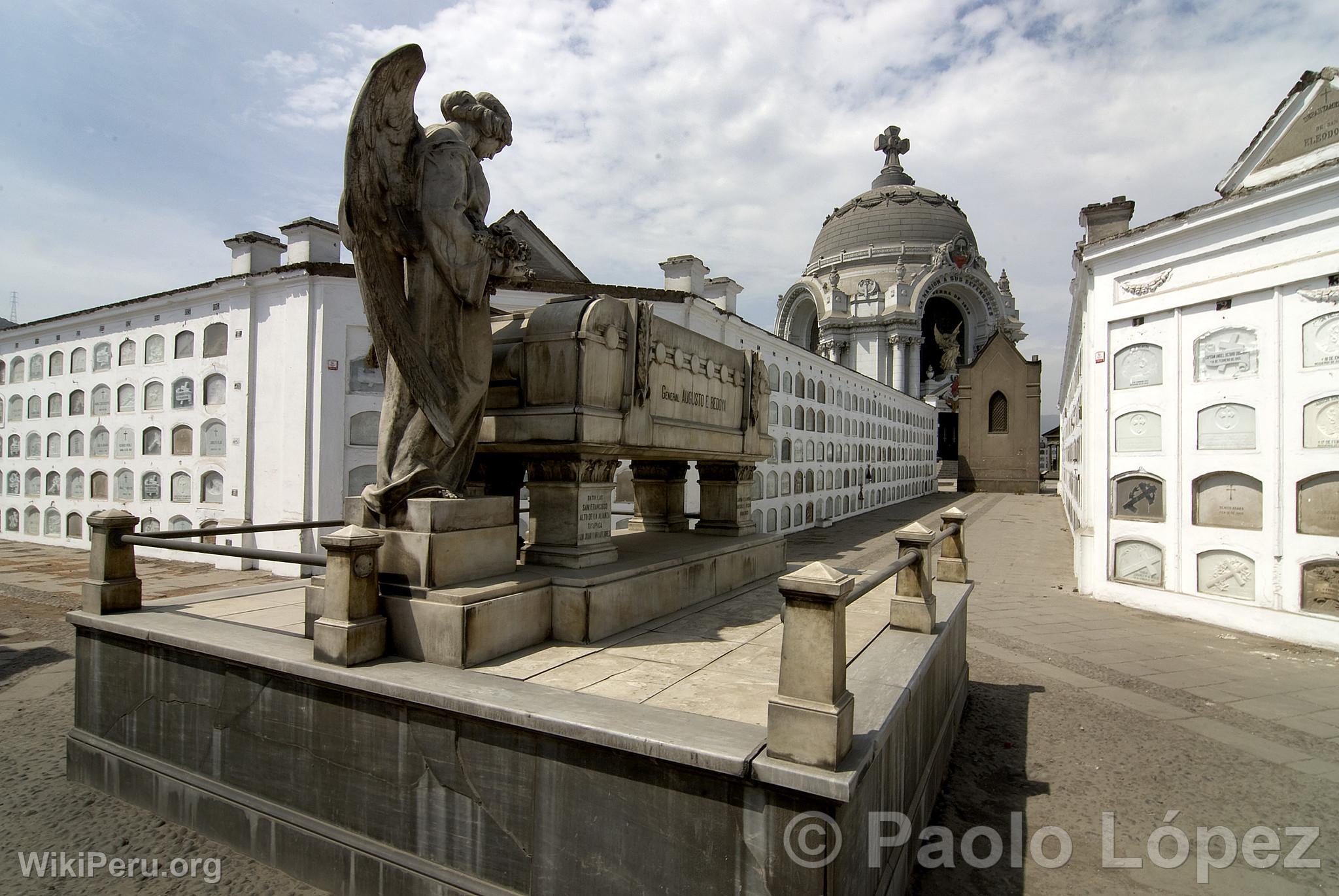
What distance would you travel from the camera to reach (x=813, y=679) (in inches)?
101

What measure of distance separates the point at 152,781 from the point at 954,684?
224 inches

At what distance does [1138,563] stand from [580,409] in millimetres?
9653

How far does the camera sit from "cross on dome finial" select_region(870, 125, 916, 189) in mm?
63000

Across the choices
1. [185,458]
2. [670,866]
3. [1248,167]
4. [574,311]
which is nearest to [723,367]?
[574,311]

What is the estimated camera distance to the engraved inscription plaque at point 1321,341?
8125 millimetres

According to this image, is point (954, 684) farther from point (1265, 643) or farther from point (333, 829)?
point (1265, 643)

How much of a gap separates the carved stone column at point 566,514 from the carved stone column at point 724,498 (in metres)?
2.24

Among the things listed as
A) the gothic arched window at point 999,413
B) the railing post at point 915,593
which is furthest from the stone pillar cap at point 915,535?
the gothic arched window at point 999,413

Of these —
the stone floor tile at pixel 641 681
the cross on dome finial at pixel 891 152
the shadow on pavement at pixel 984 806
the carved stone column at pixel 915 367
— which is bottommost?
the shadow on pavement at pixel 984 806

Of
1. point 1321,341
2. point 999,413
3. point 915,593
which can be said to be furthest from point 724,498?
point 999,413

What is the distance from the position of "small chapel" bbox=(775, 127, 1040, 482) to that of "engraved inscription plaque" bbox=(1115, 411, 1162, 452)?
31.0m

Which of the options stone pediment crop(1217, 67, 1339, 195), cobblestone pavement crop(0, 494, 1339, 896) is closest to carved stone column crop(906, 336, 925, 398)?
stone pediment crop(1217, 67, 1339, 195)

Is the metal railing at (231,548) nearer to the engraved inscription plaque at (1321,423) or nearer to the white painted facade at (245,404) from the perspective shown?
the white painted facade at (245,404)

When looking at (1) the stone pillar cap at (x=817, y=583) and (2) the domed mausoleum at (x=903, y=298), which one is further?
(2) the domed mausoleum at (x=903, y=298)
